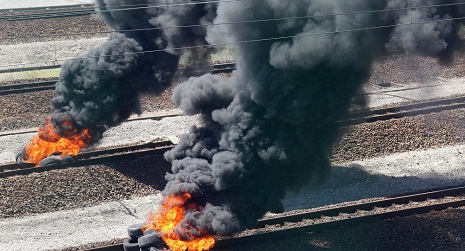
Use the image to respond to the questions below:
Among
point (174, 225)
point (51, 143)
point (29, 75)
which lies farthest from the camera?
point (29, 75)

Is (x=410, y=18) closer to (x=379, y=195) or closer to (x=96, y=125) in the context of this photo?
(x=379, y=195)

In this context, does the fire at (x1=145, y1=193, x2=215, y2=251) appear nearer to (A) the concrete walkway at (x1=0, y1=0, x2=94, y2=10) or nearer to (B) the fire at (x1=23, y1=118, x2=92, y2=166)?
(B) the fire at (x1=23, y1=118, x2=92, y2=166)

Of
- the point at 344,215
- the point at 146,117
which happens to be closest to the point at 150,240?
the point at 344,215

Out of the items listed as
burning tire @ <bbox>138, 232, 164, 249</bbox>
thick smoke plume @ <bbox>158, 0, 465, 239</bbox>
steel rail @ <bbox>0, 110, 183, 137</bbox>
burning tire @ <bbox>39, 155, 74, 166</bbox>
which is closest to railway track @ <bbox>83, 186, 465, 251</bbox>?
thick smoke plume @ <bbox>158, 0, 465, 239</bbox>

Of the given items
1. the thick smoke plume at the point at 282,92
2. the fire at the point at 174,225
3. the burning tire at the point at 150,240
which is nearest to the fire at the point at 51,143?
the thick smoke plume at the point at 282,92

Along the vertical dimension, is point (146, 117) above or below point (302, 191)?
above

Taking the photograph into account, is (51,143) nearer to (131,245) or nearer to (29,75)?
(131,245)

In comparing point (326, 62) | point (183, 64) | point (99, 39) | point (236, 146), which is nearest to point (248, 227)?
point (236, 146)

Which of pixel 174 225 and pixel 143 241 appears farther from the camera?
pixel 174 225
